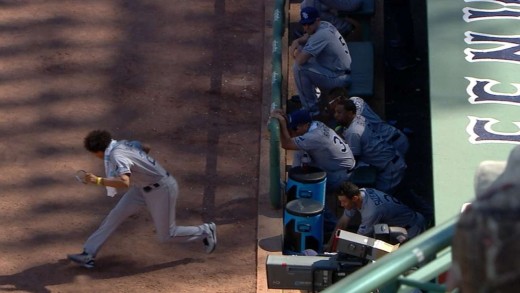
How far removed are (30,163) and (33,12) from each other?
2.95 metres

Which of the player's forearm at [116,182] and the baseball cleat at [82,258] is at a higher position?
the player's forearm at [116,182]

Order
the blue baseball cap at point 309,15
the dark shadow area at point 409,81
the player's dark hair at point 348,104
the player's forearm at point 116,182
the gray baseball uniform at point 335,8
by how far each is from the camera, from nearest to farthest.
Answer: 1. the player's forearm at point 116,182
2. the player's dark hair at point 348,104
3. the blue baseball cap at point 309,15
4. the dark shadow area at point 409,81
5. the gray baseball uniform at point 335,8

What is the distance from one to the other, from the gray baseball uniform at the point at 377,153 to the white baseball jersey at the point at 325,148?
0.25m

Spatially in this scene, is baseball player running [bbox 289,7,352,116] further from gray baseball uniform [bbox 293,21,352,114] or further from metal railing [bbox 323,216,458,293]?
metal railing [bbox 323,216,458,293]

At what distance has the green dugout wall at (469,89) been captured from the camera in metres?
5.82

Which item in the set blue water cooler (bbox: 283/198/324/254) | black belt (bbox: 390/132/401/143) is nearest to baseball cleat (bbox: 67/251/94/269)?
blue water cooler (bbox: 283/198/324/254)

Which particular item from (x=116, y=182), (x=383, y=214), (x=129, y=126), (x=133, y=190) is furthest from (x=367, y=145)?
(x=129, y=126)

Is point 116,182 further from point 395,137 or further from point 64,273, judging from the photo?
point 395,137

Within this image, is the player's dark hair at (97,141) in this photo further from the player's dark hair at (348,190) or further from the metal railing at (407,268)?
the metal railing at (407,268)

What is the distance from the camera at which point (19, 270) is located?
8.63 m

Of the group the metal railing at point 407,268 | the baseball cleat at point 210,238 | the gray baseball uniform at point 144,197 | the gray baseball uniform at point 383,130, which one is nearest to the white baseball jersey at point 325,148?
the gray baseball uniform at point 383,130

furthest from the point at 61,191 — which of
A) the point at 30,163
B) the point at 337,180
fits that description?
the point at 337,180

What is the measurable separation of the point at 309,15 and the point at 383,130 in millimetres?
1443

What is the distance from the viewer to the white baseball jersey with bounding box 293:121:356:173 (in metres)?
8.61
